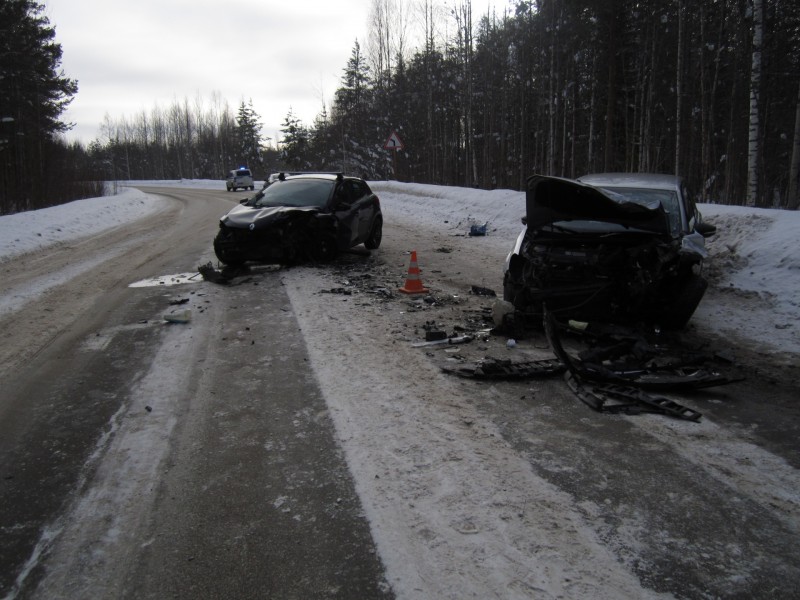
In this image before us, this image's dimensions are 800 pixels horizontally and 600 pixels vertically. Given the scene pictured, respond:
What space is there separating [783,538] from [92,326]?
6.74m

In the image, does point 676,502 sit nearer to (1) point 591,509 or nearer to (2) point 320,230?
(1) point 591,509

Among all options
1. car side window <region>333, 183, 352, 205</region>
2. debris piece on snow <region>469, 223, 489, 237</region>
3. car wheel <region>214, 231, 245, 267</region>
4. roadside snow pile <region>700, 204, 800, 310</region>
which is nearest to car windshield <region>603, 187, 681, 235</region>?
roadside snow pile <region>700, 204, 800, 310</region>

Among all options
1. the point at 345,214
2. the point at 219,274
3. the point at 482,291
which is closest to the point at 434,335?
the point at 482,291

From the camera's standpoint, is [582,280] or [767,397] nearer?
[767,397]

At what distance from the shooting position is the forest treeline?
25438 mm

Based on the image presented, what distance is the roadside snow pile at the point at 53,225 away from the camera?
12.9 meters

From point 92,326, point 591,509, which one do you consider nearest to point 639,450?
point 591,509

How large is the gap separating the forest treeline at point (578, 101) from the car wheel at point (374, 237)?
1219cm

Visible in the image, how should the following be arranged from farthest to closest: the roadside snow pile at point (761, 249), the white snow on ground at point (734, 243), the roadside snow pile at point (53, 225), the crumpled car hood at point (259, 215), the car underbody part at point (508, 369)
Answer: the roadside snow pile at point (53, 225)
the crumpled car hood at point (259, 215)
the roadside snow pile at point (761, 249)
the white snow on ground at point (734, 243)
the car underbody part at point (508, 369)

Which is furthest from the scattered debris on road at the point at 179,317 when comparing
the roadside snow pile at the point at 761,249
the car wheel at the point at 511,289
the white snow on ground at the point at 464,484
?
the roadside snow pile at the point at 761,249

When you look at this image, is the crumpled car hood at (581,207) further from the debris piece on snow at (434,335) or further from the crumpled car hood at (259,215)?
the crumpled car hood at (259,215)

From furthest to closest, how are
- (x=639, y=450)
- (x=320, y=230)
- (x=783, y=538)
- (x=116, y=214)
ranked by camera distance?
(x=116, y=214) < (x=320, y=230) < (x=639, y=450) < (x=783, y=538)

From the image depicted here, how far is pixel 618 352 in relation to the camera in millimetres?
5246

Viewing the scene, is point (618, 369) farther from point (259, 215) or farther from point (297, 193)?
point (297, 193)
